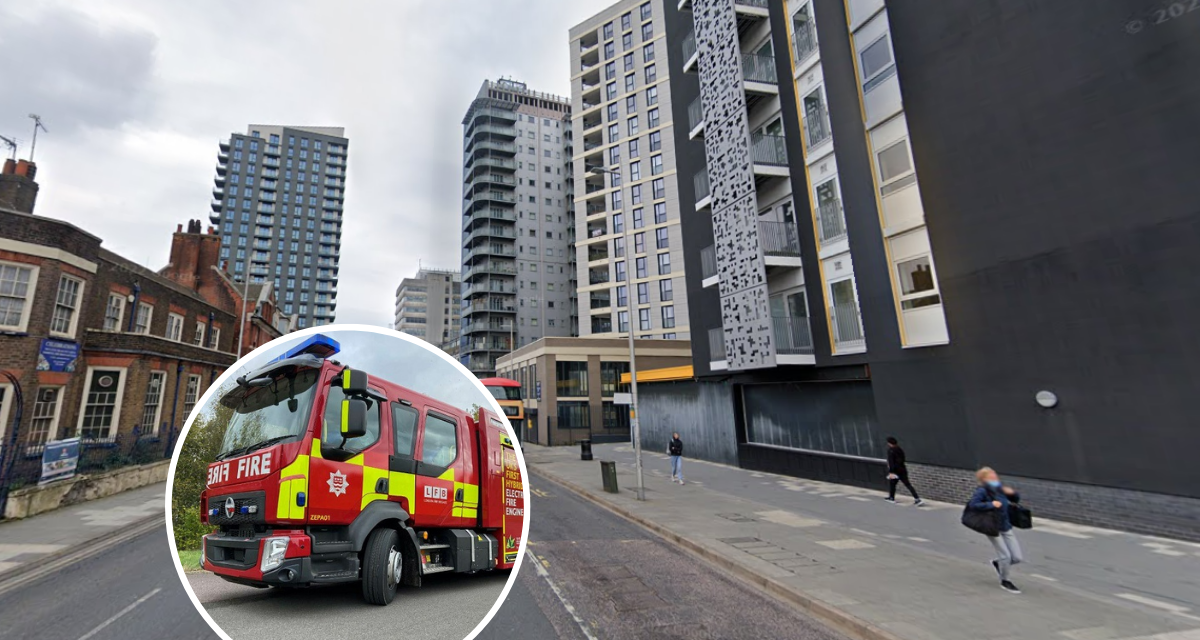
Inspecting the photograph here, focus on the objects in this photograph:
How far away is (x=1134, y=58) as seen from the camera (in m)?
10.0

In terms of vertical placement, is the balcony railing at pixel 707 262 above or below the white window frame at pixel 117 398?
above

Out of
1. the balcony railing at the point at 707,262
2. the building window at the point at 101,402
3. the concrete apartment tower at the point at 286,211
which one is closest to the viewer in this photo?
the building window at the point at 101,402

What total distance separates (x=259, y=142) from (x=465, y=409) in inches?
5547

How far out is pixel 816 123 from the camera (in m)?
18.3

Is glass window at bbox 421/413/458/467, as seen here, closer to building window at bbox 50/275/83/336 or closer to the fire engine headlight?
the fire engine headlight

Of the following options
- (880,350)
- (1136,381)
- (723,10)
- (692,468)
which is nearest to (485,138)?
(723,10)

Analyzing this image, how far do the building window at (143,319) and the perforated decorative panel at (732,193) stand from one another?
2383 cm

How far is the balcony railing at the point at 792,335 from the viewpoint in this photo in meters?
18.2

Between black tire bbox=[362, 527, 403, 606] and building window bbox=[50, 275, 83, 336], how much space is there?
23.0 meters

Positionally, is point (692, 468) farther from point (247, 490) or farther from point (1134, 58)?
point (247, 490)

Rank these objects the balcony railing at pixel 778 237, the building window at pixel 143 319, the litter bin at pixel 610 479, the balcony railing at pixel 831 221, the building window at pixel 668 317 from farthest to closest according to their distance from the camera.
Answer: the building window at pixel 668 317, the building window at pixel 143 319, the balcony railing at pixel 778 237, the balcony railing at pixel 831 221, the litter bin at pixel 610 479

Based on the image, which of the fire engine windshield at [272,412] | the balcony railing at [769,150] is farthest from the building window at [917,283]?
the fire engine windshield at [272,412]

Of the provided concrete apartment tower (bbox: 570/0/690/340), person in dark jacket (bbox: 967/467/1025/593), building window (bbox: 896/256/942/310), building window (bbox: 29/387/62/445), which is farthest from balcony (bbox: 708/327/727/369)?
concrete apartment tower (bbox: 570/0/690/340)

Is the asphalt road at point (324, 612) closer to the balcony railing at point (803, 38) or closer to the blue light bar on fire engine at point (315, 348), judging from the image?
the blue light bar on fire engine at point (315, 348)
